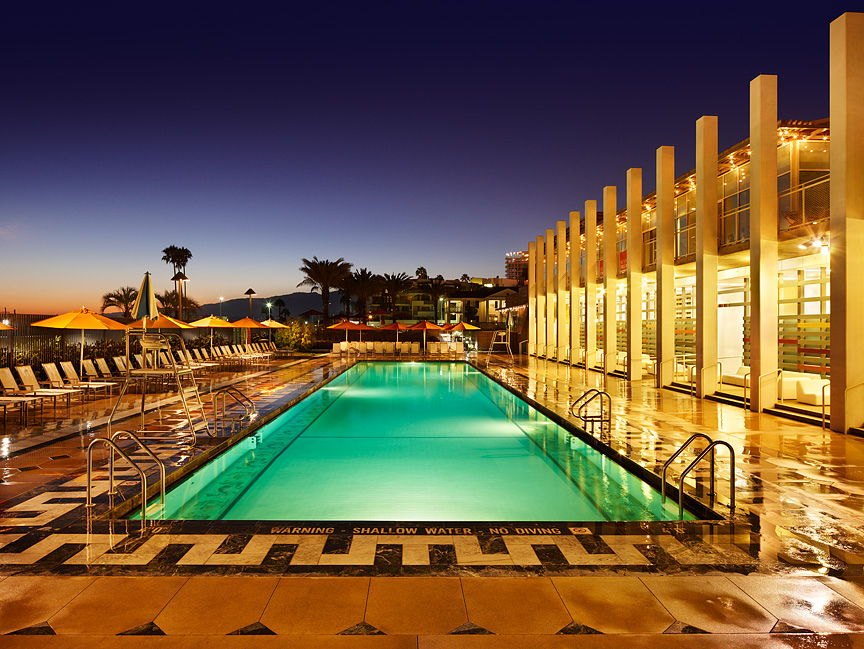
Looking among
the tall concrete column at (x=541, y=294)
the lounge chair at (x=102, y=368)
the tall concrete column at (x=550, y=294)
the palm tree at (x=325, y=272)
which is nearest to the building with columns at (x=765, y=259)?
the tall concrete column at (x=550, y=294)

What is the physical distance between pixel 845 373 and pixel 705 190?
5.83m

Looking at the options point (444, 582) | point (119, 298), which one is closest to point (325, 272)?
point (119, 298)

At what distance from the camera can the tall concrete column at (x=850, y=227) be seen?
26.0ft

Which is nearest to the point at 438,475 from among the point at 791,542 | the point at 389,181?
the point at 791,542

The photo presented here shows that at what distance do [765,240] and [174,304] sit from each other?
170 ft

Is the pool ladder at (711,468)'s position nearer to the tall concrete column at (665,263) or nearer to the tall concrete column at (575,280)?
the tall concrete column at (665,263)

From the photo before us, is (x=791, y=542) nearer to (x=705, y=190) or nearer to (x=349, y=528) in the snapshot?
(x=349, y=528)

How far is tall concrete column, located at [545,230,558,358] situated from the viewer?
25906mm

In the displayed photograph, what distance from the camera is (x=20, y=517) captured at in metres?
4.20

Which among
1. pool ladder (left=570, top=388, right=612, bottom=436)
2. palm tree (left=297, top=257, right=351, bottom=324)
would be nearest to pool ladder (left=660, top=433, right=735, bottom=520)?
pool ladder (left=570, top=388, right=612, bottom=436)

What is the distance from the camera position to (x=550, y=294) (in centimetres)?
2609

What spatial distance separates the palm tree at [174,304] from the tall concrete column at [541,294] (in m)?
35.6

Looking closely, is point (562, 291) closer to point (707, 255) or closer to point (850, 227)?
point (707, 255)

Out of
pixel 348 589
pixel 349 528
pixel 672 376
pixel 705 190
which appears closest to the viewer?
pixel 348 589
